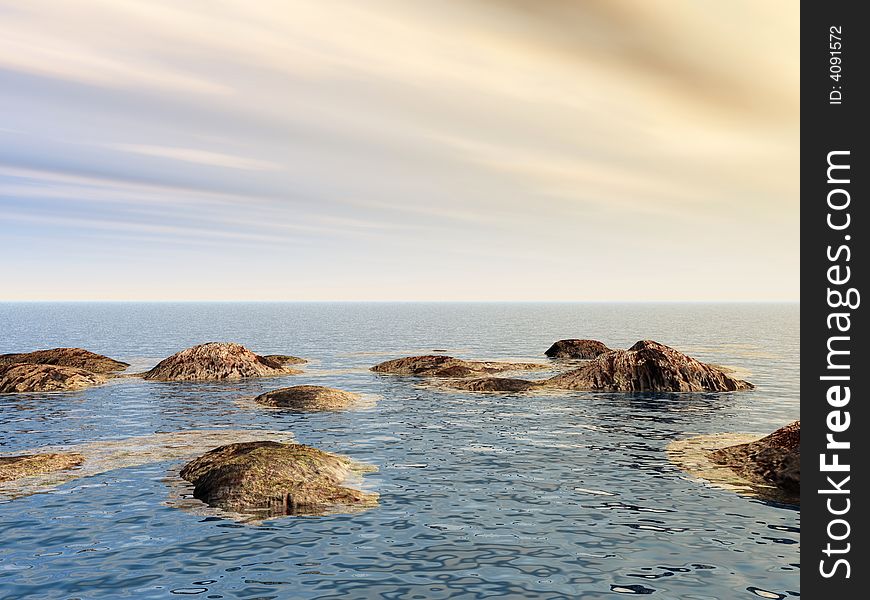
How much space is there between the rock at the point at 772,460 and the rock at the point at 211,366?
34006 millimetres

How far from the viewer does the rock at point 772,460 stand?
18.1m

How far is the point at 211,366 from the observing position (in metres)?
46.6

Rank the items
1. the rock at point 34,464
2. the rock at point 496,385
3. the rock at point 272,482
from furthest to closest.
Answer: the rock at point 496,385 → the rock at point 34,464 → the rock at point 272,482

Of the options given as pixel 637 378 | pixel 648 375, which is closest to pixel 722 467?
pixel 637 378

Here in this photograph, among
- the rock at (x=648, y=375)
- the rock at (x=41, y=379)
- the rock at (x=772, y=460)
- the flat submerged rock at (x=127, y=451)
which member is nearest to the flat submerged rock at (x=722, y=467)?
the rock at (x=772, y=460)

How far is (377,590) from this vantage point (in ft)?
37.0

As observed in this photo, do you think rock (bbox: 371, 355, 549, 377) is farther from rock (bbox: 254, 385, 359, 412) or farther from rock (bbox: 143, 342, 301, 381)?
rock (bbox: 254, 385, 359, 412)

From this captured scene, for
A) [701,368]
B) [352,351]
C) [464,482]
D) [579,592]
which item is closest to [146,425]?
[464,482]

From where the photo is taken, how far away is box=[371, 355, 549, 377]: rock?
156ft

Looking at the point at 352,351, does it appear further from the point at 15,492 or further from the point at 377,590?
the point at 377,590

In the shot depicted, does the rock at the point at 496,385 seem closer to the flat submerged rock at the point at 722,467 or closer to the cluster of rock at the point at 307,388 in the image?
the cluster of rock at the point at 307,388
